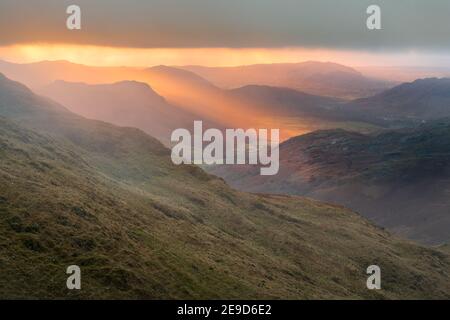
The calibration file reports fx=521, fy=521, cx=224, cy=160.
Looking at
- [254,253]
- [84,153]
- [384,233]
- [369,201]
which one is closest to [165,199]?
[254,253]

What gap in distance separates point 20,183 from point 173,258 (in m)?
14.1

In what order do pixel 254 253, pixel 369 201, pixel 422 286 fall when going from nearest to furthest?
pixel 254 253, pixel 422 286, pixel 369 201

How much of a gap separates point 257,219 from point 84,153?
98.0 ft

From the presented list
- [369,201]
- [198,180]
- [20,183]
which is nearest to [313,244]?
[198,180]

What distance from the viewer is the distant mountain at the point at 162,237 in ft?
111

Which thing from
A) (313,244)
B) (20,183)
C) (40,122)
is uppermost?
(40,122)

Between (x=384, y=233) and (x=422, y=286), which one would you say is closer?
(x=422, y=286)

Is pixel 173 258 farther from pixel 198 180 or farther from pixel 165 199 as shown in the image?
pixel 198 180

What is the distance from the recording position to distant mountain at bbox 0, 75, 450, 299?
34.0 m

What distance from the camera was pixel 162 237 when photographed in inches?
1775

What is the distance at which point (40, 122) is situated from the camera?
10081 centimetres
